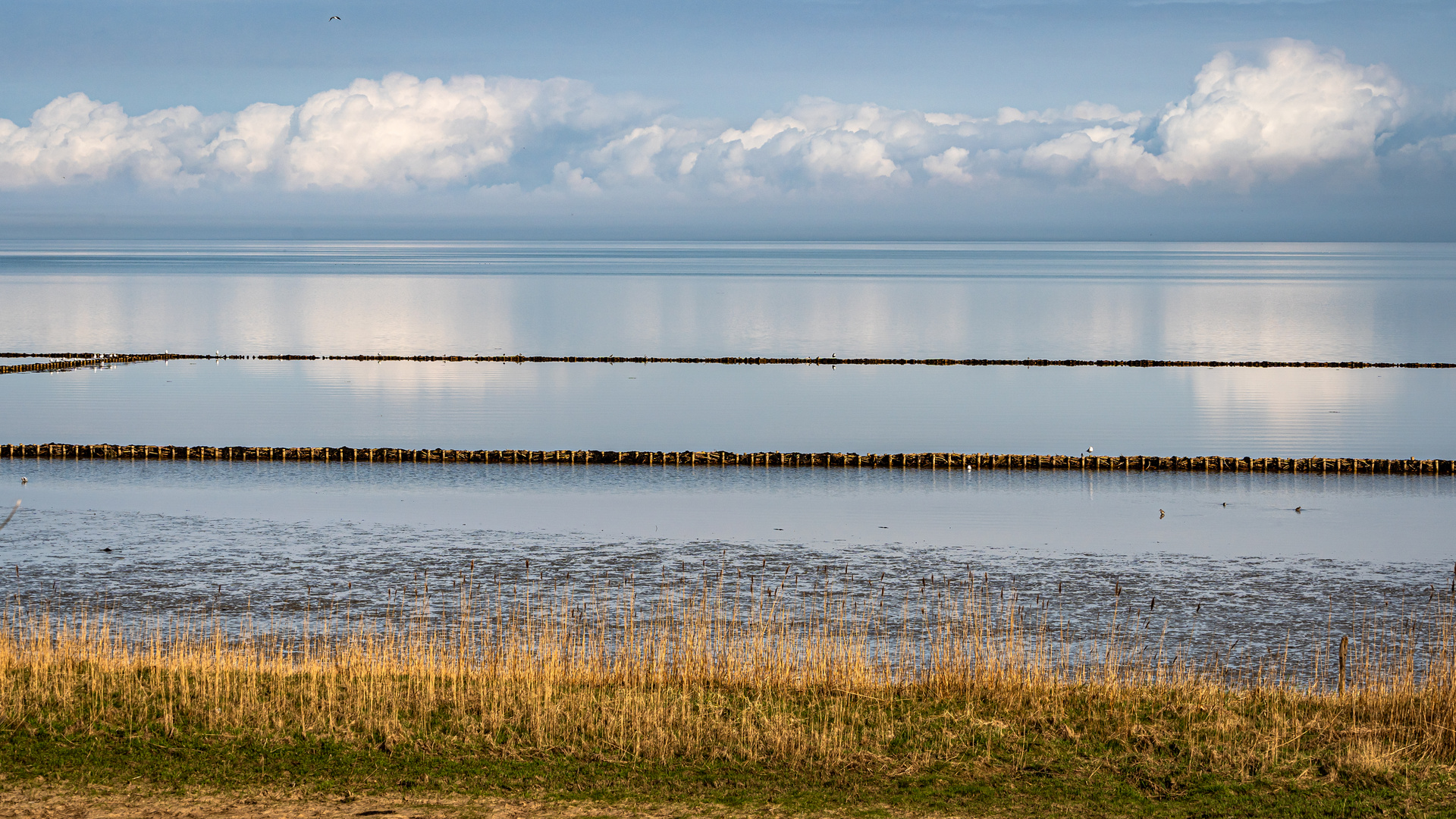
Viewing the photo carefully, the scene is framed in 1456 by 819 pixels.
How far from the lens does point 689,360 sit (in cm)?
7544

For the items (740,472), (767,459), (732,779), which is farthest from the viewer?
(767,459)

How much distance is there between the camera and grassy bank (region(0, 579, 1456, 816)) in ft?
39.0

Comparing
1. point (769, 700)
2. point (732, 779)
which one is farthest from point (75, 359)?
point (732, 779)

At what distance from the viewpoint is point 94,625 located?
2031cm

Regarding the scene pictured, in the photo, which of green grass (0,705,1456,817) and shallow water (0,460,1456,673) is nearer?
green grass (0,705,1456,817)

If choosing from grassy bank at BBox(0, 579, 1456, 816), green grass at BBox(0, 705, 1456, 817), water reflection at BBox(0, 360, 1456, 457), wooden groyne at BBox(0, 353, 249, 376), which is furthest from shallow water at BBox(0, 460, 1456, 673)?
wooden groyne at BBox(0, 353, 249, 376)

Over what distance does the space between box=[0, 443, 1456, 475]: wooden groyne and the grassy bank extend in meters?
21.2

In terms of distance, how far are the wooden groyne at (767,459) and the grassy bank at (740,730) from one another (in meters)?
21.2

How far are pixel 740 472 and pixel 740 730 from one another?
25.6 metres

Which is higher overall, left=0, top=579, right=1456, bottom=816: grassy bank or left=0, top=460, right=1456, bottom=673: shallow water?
left=0, top=460, right=1456, bottom=673: shallow water

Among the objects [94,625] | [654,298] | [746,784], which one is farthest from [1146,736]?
[654,298]

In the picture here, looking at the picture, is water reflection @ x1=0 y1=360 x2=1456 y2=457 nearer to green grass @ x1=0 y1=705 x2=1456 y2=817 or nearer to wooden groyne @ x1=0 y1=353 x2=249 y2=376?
wooden groyne @ x1=0 y1=353 x2=249 y2=376

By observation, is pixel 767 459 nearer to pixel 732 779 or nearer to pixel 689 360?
pixel 732 779

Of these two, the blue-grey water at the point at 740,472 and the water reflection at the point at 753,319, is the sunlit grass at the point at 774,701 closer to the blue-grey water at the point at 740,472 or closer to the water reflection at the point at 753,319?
the blue-grey water at the point at 740,472
